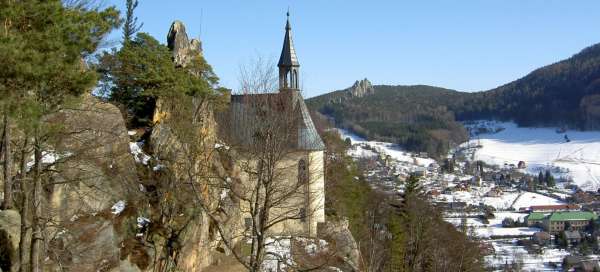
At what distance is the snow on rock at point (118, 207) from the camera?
52.9 ft

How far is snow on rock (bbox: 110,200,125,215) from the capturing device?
16.1 m

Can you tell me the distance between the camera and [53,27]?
33.1ft

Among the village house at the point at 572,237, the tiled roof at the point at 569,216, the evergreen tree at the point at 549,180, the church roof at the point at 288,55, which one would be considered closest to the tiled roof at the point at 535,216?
the tiled roof at the point at 569,216

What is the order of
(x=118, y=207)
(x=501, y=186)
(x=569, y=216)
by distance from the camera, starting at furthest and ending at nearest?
(x=501, y=186), (x=569, y=216), (x=118, y=207)

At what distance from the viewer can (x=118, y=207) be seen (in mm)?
16344

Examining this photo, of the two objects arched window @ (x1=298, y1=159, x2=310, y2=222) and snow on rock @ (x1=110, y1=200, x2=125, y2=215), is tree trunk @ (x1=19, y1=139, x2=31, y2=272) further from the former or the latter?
arched window @ (x1=298, y1=159, x2=310, y2=222)

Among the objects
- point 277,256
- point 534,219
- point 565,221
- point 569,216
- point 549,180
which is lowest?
point 534,219

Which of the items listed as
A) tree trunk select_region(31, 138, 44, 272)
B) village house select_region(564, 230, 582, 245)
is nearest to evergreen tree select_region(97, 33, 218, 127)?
tree trunk select_region(31, 138, 44, 272)

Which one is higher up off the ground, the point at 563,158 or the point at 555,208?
the point at 563,158

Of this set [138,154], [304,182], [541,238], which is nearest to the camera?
[304,182]

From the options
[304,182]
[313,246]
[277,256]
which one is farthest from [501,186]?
[277,256]

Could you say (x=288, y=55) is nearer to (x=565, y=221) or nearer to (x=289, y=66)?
(x=289, y=66)

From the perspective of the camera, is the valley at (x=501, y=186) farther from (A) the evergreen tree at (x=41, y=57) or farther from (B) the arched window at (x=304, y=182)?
(A) the evergreen tree at (x=41, y=57)

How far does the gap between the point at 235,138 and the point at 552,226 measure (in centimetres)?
9196
